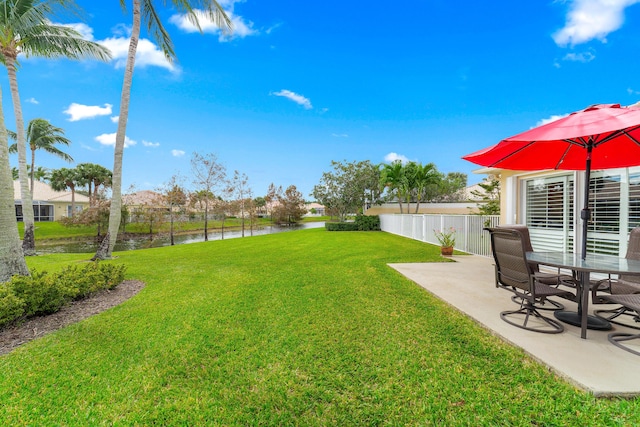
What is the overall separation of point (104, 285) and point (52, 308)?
1109 millimetres

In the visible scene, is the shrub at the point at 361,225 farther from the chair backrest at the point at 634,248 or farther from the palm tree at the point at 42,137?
the palm tree at the point at 42,137

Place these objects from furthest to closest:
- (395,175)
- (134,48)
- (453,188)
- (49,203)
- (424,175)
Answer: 1. (453,188)
2. (49,203)
3. (395,175)
4. (424,175)
5. (134,48)

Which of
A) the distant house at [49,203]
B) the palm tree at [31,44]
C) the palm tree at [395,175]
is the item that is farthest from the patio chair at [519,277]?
the distant house at [49,203]

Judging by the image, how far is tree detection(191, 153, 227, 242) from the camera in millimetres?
21172

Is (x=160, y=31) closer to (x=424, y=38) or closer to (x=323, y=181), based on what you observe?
(x=424, y=38)

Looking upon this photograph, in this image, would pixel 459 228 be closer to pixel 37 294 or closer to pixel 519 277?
pixel 519 277

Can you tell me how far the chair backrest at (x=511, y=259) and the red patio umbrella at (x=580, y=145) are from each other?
1.04 m

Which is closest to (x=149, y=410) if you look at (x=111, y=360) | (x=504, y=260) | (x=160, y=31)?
(x=111, y=360)

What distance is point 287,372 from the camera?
2.54m

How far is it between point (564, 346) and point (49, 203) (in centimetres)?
4541

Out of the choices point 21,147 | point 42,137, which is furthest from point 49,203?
point 21,147

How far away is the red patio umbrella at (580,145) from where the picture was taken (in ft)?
9.36

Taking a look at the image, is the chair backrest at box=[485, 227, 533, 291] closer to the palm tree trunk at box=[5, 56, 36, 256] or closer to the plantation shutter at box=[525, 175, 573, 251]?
the plantation shutter at box=[525, 175, 573, 251]

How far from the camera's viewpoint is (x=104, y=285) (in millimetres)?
5047
